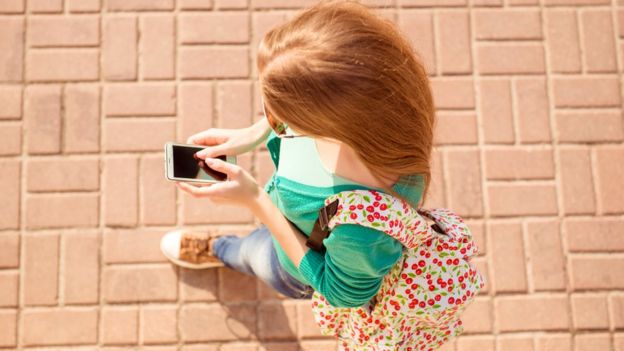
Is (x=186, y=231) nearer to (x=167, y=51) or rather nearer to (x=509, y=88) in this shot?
(x=167, y=51)

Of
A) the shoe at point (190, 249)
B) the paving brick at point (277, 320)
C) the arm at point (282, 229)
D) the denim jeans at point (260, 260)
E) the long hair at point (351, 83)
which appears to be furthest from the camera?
the paving brick at point (277, 320)

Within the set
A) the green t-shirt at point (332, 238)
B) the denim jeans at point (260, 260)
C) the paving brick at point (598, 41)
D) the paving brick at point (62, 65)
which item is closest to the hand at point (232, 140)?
the green t-shirt at point (332, 238)

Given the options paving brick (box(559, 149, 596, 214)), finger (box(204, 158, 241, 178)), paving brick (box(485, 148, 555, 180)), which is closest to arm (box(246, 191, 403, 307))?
finger (box(204, 158, 241, 178))

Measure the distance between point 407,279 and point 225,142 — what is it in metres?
0.88

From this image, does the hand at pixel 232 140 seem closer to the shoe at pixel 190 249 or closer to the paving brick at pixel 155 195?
the shoe at pixel 190 249

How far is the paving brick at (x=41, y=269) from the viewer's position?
290 centimetres

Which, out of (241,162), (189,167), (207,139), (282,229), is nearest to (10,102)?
(241,162)

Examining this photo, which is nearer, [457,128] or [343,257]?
[343,257]

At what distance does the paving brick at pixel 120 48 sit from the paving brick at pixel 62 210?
69cm

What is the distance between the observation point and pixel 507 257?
3041 mm

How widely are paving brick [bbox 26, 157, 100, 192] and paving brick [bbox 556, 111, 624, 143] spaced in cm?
262

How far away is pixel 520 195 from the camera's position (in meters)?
3.09

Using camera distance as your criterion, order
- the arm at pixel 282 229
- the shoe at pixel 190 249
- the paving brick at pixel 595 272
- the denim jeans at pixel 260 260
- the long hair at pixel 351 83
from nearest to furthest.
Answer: the long hair at pixel 351 83
the arm at pixel 282 229
the denim jeans at pixel 260 260
the shoe at pixel 190 249
the paving brick at pixel 595 272

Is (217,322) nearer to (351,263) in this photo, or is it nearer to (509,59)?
(351,263)
